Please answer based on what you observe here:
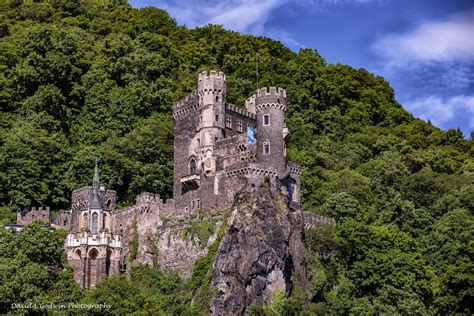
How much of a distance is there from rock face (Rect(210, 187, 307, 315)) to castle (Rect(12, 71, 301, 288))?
2.07 metres

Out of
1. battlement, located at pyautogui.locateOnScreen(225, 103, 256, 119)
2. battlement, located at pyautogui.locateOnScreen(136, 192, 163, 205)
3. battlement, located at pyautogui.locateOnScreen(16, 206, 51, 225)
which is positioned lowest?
battlement, located at pyautogui.locateOnScreen(16, 206, 51, 225)

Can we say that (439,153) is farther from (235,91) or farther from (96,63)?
(96,63)

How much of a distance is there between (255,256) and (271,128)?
38.0 feet

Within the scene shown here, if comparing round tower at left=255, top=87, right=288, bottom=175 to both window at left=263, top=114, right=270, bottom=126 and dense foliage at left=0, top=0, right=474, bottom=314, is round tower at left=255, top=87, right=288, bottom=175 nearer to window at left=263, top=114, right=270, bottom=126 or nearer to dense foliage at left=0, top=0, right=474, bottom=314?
window at left=263, top=114, right=270, bottom=126

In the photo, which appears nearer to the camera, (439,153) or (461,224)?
(461,224)

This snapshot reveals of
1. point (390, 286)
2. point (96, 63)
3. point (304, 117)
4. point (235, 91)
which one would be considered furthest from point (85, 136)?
point (390, 286)

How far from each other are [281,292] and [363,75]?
56.3 meters

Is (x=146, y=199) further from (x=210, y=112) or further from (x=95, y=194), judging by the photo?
(x=210, y=112)

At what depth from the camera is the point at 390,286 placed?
64812 mm

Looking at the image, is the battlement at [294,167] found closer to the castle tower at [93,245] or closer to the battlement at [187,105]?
the battlement at [187,105]

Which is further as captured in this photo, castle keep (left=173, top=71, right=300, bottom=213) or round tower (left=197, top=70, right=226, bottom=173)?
round tower (left=197, top=70, right=226, bottom=173)

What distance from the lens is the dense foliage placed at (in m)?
64.4

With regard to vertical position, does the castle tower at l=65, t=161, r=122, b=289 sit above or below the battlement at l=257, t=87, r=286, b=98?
below

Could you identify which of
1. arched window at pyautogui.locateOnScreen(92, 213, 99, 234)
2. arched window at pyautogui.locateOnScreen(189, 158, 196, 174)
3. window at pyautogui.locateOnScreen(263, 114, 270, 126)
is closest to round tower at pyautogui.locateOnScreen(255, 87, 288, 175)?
window at pyautogui.locateOnScreen(263, 114, 270, 126)
